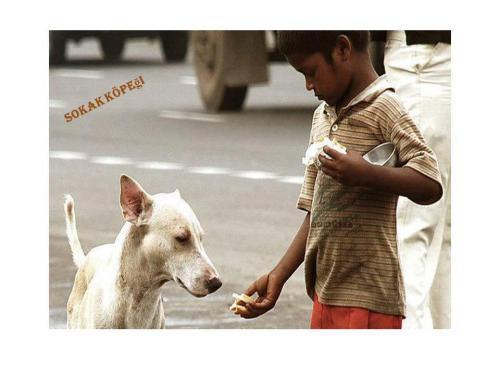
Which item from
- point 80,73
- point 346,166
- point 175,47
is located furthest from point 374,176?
point 175,47

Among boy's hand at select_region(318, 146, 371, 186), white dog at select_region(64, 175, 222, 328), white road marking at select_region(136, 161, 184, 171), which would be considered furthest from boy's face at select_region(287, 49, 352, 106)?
white road marking at select_region(136, 161, 184, 171)

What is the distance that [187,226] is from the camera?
3951 mm

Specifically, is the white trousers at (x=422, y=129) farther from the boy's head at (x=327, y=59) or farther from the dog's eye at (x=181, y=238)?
the dog's eye at (x=181, y=238)

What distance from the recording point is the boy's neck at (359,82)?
390 cm

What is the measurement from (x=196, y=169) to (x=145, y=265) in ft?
19.1

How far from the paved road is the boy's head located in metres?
1.56

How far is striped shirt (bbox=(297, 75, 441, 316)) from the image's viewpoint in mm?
3859

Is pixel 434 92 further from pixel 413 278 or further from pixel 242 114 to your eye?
pixel 242 114

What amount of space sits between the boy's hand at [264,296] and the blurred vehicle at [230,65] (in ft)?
29.2

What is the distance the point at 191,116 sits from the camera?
1325cm
